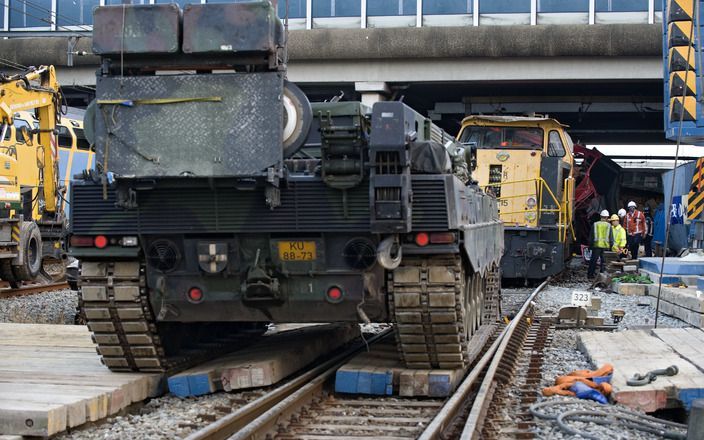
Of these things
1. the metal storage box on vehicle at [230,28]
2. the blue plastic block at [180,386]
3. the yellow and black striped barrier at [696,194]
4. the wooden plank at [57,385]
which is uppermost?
the metal storage box on vehicle at [230,28]

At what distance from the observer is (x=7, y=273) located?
17.6 m

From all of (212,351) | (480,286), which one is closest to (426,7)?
(480,286)

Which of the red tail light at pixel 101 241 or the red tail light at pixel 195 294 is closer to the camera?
the red tail light at pixel 101 241

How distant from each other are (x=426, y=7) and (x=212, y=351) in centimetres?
2089

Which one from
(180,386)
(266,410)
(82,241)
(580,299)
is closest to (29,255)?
(580,299)

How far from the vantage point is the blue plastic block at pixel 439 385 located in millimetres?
7895

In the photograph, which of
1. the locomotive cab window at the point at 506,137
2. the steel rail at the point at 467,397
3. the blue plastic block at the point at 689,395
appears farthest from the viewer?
the locomotive cab window at the point at 506,137

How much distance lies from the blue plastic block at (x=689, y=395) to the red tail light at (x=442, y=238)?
2.03 meters

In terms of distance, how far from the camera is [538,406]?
24.0 feet

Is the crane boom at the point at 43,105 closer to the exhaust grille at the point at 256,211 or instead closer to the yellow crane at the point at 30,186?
the yellow crane at the point at 30,186

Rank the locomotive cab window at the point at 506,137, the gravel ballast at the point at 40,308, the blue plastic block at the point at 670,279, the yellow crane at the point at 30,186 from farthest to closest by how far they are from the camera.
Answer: the locomotive cab window at the point at 506,137, the yellow crane at the point at 30,186, the blue plastic block at the point at 670,279, the gravel ballast at the point at 40,308

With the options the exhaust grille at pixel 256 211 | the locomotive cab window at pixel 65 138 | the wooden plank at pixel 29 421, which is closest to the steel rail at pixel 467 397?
the exhaust grille at pixel 256 211

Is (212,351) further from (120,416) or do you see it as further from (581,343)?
(581,343)

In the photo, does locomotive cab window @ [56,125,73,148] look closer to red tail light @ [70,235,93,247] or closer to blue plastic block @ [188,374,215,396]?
red tail light @ [70,235,93,247]
